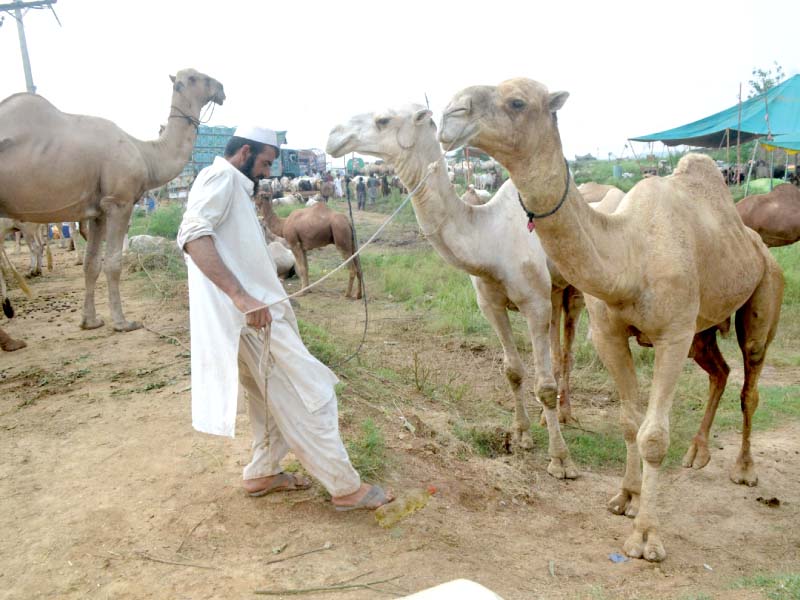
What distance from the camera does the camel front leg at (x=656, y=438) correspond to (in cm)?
369

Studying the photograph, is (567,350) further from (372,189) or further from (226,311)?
(372,189)

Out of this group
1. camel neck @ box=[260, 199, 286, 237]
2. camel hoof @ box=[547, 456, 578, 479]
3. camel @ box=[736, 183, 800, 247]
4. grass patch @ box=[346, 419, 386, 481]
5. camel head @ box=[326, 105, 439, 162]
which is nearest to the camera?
grass patch @ box=[346, 419, 386, 481]

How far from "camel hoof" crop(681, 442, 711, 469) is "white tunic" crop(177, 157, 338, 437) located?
3.11 metres

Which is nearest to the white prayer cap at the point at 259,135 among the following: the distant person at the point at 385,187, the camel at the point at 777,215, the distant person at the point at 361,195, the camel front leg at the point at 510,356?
the camel front leg at the point at 510,356

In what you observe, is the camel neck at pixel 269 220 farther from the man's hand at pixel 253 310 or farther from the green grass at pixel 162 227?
the man's hand at pixel 253 310

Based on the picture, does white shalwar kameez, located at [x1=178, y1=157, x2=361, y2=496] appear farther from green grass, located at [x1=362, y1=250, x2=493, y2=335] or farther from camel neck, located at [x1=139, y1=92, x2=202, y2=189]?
green grass, located at [x1=362, y1=250, x2=493, y2=335]

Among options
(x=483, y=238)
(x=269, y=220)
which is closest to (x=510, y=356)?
(x=483, y=238)

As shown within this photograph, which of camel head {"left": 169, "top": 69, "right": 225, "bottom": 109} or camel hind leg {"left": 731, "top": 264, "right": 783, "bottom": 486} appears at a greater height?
camel head {"left": 169, "top": 69, "right": 225, "bottom": 109}

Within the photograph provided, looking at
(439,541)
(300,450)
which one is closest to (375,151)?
(300,450)

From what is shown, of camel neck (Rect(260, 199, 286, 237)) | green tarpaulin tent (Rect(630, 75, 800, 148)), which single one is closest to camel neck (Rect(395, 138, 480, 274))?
camel neck (Rect(260, 199, 286, 237))

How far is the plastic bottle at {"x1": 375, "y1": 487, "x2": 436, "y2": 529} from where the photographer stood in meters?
3.69

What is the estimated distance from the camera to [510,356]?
5.50 metres

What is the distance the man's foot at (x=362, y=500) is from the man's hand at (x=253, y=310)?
1100 millimetres

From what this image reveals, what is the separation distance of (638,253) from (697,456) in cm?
233
